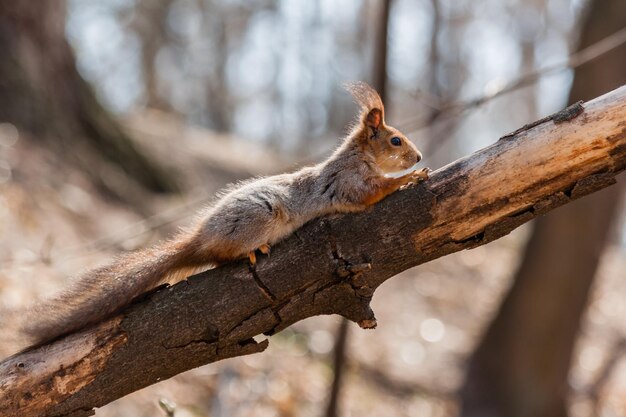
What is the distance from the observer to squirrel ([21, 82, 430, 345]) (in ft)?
9.52

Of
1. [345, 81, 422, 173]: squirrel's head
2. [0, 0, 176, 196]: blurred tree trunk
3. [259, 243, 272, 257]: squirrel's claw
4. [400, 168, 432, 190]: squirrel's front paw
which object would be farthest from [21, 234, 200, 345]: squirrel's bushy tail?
[0, 0, 176, 196]: blurred tree trunk

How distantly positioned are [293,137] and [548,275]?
59.1ft

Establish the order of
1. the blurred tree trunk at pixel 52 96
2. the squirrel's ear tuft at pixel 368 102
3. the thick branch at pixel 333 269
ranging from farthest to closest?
1. the blurred tree trunk at pixel 52 96
2. the squirrel's ear tuft at pixel 368 102
3. the thick branch at pixel 333 269

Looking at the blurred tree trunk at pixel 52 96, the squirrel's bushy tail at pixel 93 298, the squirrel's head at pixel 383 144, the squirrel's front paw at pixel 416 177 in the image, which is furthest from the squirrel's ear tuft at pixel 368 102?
the blurred tree trunk at pixel 52 96

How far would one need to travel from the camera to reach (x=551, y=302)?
246 inches

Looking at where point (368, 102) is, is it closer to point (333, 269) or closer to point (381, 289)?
point (333, 269)

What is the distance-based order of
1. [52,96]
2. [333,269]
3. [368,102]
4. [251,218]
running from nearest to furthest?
1. [333,269]
2. [251,218]
3. [368,102]
4. [52,96]

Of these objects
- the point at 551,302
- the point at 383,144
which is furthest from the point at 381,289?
the point at 383,144

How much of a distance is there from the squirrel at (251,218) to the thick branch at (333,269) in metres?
0.09

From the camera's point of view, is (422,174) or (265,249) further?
(265,249)

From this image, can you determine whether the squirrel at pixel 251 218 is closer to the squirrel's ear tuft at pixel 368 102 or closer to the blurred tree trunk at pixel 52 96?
the squirrel's ear tuft at pixel 368 102

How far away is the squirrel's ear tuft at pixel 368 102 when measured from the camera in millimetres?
3506

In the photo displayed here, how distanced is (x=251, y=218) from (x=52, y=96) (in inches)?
197

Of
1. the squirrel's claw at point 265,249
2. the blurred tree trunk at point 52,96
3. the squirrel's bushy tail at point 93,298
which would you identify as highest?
the blurred tree trunk at point 52,96
